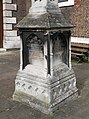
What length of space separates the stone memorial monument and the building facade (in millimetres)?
4726

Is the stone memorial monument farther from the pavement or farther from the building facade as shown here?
the building facade

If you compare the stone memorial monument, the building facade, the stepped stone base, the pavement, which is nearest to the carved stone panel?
the stone memorial monument

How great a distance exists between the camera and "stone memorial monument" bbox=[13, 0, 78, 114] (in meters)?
3.89

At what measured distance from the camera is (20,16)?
11945 millimetres

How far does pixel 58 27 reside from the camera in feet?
13.1

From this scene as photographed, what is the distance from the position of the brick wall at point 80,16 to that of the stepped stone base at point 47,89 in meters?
4.86

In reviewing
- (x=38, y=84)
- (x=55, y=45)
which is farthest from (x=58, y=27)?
(x=38, y=84)

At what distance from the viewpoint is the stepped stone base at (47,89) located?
153 inches

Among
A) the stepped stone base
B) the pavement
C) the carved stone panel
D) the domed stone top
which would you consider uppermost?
the domed stone top

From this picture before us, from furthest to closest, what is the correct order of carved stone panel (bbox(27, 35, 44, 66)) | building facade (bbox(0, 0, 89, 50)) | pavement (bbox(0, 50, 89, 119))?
1. building facade (bbox(0, 0, 89, 50))
2. carved stone panel (bbox(27, 35, 44, 66))
3. pavement (bbox(0, 50, 89, 119))

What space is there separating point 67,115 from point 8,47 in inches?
322

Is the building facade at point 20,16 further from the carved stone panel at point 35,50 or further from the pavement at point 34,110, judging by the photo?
the carved stone panel at point 35,50

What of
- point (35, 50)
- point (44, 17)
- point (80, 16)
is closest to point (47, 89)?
point (35, 50)

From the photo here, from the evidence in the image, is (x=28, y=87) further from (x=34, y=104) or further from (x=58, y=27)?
(x=58, y=27)
